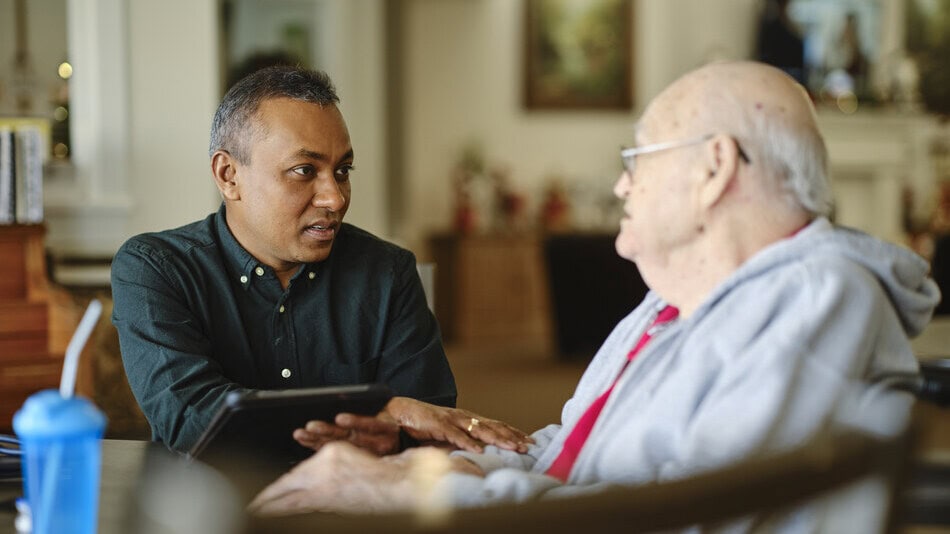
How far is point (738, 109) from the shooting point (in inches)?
51.6

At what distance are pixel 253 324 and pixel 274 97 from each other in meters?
0.41

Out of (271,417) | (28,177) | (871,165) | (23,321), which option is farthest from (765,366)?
(871,165)

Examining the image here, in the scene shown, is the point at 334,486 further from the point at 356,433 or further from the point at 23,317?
the point at 23,317

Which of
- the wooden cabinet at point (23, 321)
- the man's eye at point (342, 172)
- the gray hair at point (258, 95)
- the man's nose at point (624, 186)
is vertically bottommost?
the wooden cabinet at point (23, 321)

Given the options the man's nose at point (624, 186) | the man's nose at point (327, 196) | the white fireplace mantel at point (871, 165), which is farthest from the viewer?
the white fireplace mantel at point (871, 165)

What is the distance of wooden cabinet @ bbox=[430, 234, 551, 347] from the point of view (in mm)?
8086

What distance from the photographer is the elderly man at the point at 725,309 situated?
45.6 inches

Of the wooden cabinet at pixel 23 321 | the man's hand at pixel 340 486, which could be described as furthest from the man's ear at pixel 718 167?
the wooden cabinet at pixel 23 321

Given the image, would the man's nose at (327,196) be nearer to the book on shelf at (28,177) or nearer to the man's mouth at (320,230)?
the man's mouth at (320,230)

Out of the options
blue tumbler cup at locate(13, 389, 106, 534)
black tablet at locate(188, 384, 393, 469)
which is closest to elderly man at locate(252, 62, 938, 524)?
black tablet at locate(188, 384, 393, 469)

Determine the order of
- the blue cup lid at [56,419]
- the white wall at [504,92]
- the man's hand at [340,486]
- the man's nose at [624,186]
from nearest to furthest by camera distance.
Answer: the blue cup lid at [56,419] → the man's hand at [340,486] → the man's nose at [624,186] → the white wall at [504,92]

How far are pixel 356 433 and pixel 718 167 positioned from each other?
2.04 feet

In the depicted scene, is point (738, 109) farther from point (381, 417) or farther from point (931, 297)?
point (381, 417)

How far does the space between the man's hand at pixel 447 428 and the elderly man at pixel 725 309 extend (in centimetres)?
17
